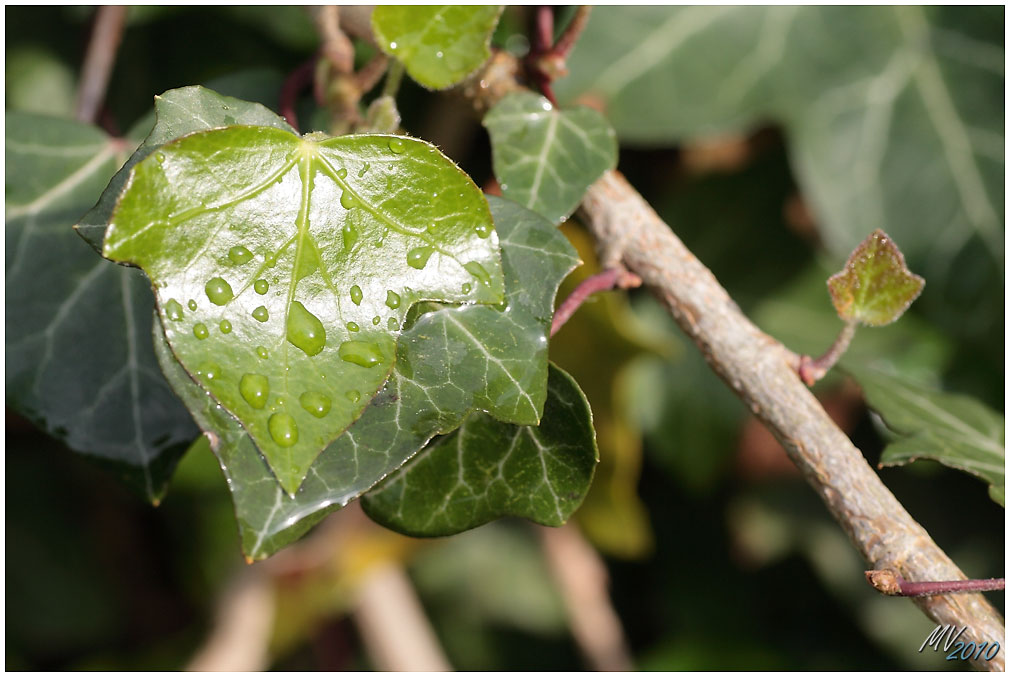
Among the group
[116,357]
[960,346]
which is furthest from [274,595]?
[960,346]

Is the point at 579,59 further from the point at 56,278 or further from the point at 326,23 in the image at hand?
the point at 56,278

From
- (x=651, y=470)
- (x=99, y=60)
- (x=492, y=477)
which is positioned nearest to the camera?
(x=492, y=477)

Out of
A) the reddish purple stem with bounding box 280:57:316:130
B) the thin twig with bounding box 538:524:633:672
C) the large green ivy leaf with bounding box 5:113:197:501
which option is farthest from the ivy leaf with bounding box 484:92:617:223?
the thin twig with bounding box 538:524:633:672

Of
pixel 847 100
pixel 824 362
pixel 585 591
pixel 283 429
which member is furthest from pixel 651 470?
pixel 283 429

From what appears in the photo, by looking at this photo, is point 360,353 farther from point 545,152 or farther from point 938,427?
point 938,427

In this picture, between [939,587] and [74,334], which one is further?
[74,334]

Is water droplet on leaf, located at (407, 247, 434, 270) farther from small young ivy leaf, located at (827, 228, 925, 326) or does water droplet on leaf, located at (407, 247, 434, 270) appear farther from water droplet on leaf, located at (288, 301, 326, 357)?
small young ivy leaf, located at (827, 228, 925, 326)

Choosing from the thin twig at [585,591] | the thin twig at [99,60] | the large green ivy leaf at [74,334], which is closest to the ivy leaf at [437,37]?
the large green ivy leaf at [74,334]
